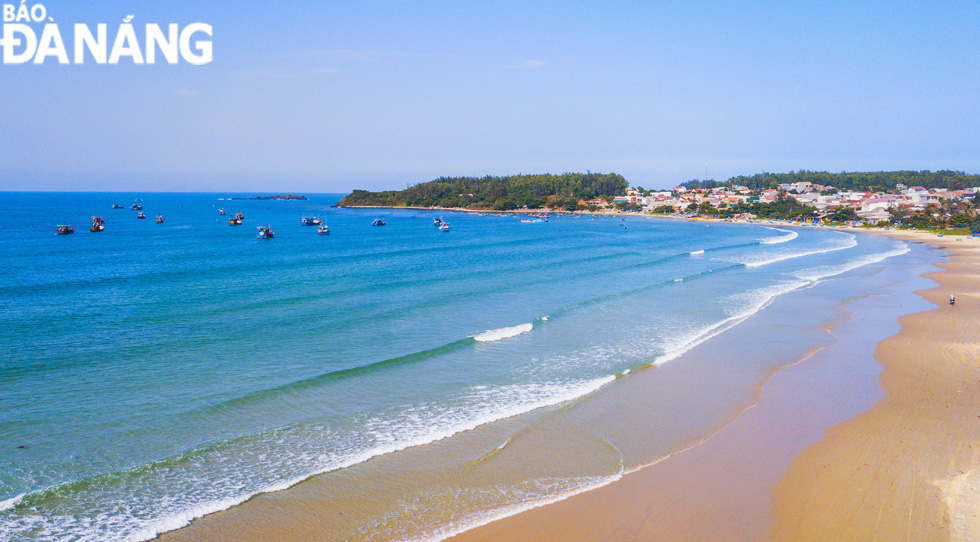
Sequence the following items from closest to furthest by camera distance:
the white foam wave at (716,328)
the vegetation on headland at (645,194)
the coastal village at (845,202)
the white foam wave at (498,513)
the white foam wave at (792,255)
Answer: the white foam wave at (498,513)
the white foam wave at (716,328)
the white foam wave at (792,255)
the coastal village at (845,202)
the vegetation on headland at (645,194)

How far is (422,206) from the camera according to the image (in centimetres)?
17125

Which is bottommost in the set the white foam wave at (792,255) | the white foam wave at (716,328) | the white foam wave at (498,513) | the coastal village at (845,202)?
the white foam wave at (498,513)

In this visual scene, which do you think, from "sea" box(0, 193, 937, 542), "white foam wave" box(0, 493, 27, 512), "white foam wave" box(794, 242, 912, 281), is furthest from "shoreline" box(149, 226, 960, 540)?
"white foam wave" box(794, 242, 912, 281)

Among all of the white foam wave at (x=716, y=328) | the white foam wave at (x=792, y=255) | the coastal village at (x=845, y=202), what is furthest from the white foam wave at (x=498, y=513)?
the coastal village at (x=845, y=202)

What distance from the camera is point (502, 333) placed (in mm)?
19297

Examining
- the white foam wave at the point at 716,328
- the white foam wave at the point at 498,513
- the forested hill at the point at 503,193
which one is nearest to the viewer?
the white foam wave at the point at 498,513

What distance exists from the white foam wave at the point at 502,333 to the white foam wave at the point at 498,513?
31.2 feet

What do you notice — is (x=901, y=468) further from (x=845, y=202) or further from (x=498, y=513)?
(x=845, y=202)

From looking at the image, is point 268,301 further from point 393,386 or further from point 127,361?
point 393,386

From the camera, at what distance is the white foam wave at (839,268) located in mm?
35859

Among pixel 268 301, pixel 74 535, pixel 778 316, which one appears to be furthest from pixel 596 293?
pixel 74 535

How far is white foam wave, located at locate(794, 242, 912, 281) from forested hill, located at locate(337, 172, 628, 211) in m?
112

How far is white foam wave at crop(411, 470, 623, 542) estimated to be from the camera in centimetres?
777

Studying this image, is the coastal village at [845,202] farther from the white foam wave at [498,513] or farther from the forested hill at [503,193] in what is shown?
the white foam wave at [498,513]
